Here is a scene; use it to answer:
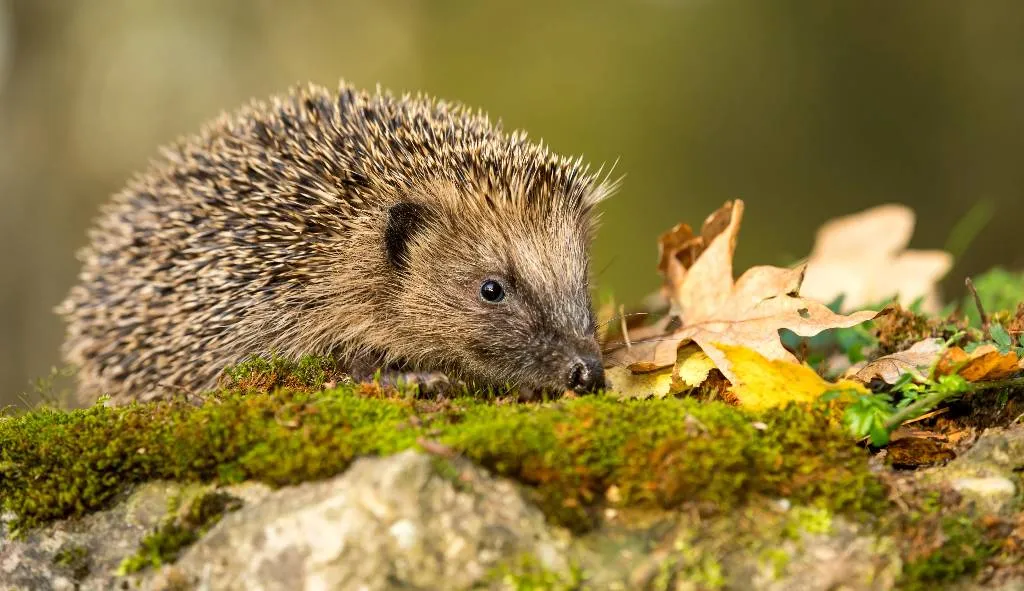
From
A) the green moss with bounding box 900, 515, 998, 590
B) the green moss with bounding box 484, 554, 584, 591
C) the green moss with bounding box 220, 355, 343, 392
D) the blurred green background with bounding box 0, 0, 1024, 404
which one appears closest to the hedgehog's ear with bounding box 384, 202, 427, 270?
the green moss with bounding box 220, 355, 343, 392

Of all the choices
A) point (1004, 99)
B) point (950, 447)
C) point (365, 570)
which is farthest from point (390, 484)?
point (1004, 99)

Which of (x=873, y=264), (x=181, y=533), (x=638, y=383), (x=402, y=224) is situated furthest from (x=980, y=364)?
(x=873, y=264)

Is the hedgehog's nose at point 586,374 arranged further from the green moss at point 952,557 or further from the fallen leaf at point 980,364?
the green moss at point 952,557

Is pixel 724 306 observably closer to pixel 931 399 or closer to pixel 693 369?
pixel 693 369

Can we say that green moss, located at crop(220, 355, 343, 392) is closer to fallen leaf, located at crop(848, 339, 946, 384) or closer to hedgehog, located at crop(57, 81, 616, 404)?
hedgehog, located at crop(57, 81, 616, 404)

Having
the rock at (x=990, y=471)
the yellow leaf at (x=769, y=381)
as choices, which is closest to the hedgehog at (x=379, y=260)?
the yellow leaf at (x=769, y=381)
